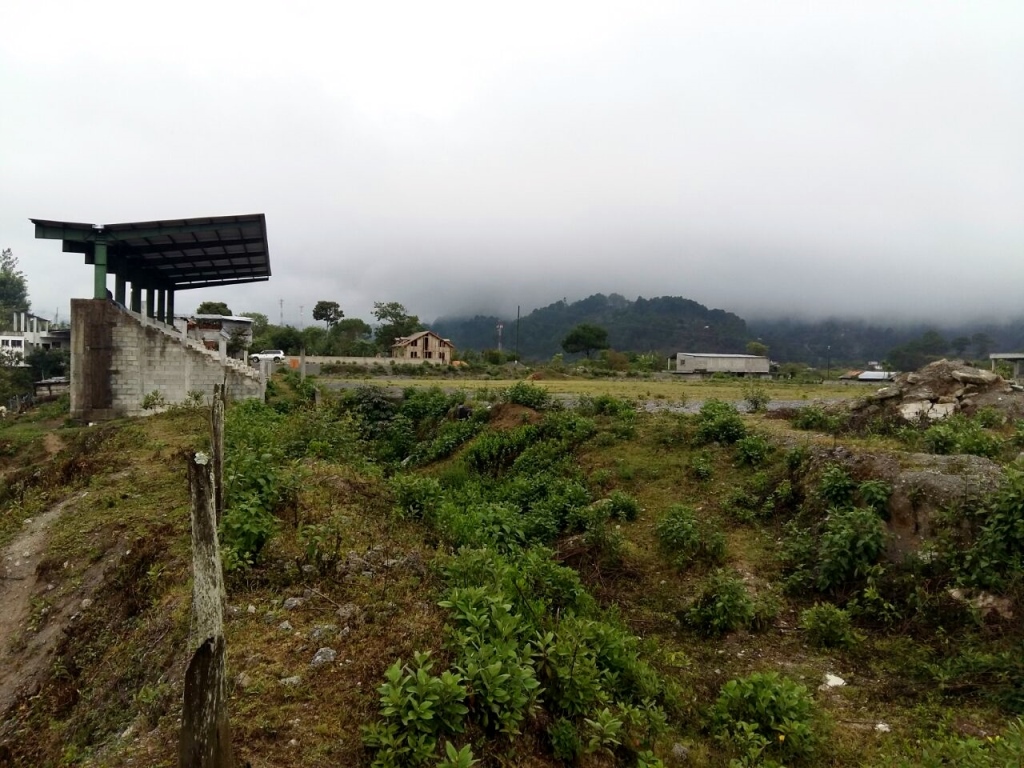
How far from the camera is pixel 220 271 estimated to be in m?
26.7

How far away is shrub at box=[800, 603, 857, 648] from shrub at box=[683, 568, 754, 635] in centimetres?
64

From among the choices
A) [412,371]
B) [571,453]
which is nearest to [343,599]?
[571,453]

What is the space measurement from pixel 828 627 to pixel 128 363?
1988 cm

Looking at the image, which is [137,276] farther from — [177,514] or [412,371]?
[412,371]

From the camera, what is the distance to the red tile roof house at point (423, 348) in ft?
206

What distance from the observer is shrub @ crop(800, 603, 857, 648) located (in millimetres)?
6395

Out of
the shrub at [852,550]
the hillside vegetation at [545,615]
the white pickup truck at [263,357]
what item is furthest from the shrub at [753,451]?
the white pickup truck at [263,357]

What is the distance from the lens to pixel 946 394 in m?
12.5

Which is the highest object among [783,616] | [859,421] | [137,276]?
[137,276]

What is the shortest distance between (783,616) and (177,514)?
818 cm

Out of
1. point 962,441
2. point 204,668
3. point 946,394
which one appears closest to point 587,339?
point 946,394

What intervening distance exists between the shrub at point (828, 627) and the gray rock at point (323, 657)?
5311mm

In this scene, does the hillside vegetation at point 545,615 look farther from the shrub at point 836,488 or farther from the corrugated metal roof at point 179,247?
the corrugated metal roof at point 179,247

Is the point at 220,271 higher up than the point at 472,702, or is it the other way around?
the point at 220,271
